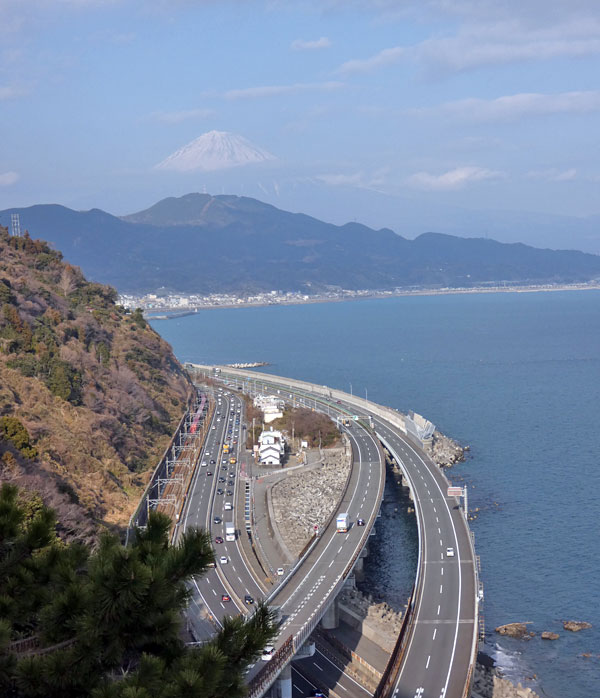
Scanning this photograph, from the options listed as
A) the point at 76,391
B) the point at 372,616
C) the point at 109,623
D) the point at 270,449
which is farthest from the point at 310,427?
the point at 109,623

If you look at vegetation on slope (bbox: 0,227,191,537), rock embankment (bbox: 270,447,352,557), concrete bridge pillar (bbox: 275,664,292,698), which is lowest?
rock embankment (bbox: 270,447,352,557)

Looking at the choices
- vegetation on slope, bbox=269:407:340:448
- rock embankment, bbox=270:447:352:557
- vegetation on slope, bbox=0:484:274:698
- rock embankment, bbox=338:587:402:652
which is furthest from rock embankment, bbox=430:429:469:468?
vegetation on slope, bbox=0:484:274:698

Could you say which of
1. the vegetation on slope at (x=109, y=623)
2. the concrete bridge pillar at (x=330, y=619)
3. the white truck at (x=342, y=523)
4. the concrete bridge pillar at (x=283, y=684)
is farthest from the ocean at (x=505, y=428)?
the vegetation on slope at (x=109, y=623)

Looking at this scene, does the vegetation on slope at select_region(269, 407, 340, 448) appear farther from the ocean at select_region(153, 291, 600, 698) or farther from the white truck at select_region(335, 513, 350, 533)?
the white truck at select_region(335, 513, 350, 533)

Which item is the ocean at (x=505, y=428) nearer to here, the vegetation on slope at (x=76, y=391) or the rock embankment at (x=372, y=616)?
A: the rock embankment at (x=372, y=616)

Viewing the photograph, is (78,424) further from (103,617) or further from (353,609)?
(103,617)
